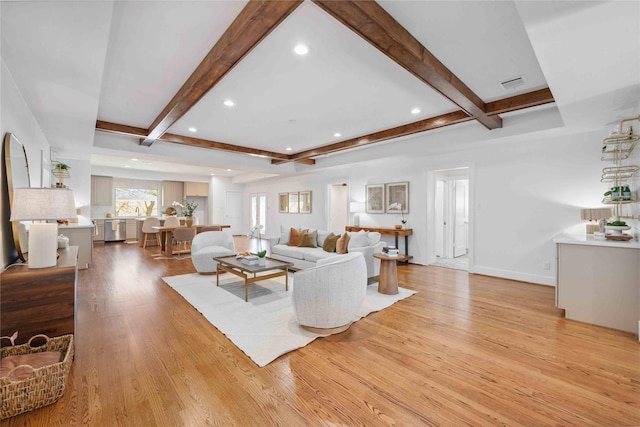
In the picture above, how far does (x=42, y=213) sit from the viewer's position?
213 cm

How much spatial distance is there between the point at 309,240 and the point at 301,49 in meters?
3.62

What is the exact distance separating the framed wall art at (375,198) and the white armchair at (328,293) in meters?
4.38

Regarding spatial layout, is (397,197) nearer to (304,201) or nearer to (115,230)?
(304,201)

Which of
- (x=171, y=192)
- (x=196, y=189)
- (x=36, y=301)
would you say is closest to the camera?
(x=36, y=301)

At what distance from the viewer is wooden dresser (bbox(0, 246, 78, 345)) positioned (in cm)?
201

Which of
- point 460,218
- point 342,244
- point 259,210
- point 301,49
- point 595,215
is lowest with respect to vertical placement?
point 342,244

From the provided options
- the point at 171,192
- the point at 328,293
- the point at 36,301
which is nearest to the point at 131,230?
the point at 171,192

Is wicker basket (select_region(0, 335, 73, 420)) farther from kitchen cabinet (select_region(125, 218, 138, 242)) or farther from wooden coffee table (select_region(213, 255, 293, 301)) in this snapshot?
kitchen cabinet (select_region(125, 218, 138, 242))

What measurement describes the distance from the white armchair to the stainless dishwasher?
31.2ft

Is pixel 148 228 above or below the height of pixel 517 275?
above

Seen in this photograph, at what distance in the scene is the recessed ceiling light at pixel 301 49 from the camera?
7.93 feet

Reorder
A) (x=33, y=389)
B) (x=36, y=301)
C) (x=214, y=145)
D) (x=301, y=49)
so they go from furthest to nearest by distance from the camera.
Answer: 1. (x=214, y=145)
2. (x=301, y=49)
3. (x=36, y=301)
4. (x=33, y=389)

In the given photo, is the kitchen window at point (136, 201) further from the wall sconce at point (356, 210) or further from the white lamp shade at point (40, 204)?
the white lamp shade at point (40, 204)

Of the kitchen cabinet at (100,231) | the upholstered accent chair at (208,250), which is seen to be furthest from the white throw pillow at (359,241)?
the kitchen cabinet at (100,231)
